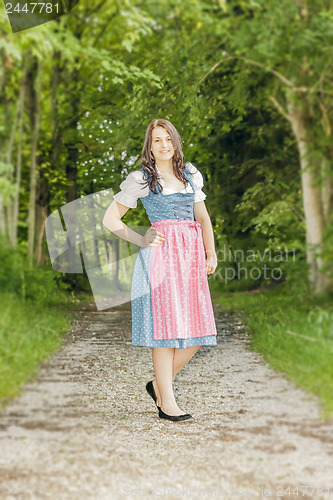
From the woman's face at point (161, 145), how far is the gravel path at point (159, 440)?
1237mm

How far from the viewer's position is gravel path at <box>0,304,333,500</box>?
315cm

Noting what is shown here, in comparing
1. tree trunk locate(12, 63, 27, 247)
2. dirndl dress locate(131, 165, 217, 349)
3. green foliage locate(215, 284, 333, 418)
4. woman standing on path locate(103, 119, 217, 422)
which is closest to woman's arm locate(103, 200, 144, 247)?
woman standing on path locate(103, 119, 217, 422)

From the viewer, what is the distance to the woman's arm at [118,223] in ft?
12.8

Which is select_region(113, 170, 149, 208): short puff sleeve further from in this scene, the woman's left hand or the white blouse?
the woman's left hand

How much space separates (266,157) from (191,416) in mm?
2000

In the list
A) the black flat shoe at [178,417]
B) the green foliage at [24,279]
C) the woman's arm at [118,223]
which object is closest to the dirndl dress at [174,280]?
the woman's arm at [118,223]

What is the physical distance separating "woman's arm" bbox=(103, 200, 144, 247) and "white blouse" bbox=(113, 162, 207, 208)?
56 millimetres

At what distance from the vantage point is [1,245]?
10.7 feet

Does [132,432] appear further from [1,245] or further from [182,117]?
[182,117]

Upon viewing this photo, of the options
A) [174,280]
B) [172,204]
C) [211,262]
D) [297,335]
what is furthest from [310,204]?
[174,280]

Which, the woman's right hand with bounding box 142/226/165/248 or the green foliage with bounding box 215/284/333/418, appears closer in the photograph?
the green foliage with bounding box 215/284/333/418

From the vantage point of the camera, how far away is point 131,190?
3865mm

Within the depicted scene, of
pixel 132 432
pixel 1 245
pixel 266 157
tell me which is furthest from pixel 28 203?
pixel 132 432

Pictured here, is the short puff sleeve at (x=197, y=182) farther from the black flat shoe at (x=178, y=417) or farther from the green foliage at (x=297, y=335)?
the black flat shoe at (x=178, y=417)
